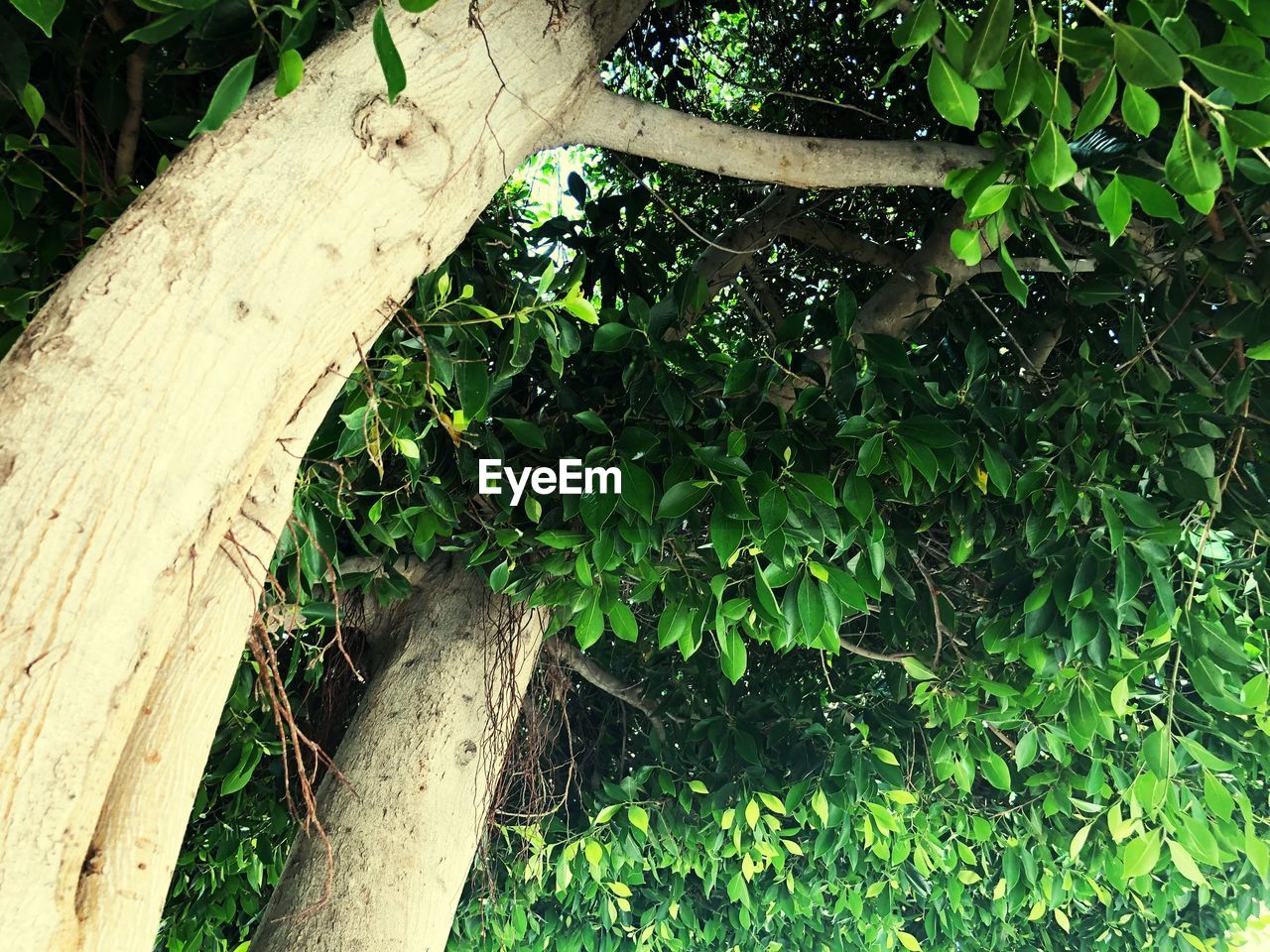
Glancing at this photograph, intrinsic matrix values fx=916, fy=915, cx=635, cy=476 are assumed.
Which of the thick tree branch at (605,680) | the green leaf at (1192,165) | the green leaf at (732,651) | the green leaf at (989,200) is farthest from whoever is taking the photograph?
the thick tree branch at (605,680)

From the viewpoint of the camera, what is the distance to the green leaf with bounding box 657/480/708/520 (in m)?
1.44

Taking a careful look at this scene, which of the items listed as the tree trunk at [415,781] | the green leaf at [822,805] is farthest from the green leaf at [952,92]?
the green leaf at [822,805]

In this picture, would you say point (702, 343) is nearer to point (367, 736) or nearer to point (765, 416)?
point (765, 416)

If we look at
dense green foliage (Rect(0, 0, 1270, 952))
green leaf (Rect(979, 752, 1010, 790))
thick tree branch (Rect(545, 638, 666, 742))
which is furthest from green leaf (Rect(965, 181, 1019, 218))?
thick tree branch (Rect(545, 638, 666, 742))

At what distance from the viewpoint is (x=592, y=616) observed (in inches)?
65.3

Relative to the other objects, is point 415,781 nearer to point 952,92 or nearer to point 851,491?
point 851,491

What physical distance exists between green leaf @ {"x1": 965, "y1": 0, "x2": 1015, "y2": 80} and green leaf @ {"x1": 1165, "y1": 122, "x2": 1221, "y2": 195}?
207mm

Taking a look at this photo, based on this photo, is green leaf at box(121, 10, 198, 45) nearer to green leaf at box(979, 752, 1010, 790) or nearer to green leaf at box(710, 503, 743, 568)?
green leaf at box(710, 503, 743, 568)

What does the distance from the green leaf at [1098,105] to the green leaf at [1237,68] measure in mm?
68

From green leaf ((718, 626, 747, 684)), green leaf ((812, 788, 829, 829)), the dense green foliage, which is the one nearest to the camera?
the dense green foliage

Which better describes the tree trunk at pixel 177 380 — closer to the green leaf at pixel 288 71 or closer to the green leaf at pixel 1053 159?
the green leaf at pixel 288 71

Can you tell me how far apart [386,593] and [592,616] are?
49 cm

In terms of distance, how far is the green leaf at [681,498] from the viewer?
1442 mm

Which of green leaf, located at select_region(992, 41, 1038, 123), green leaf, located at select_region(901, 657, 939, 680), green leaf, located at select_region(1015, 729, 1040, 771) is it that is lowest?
green leaf, located at select_region(1015, 729, 1040, 771)
